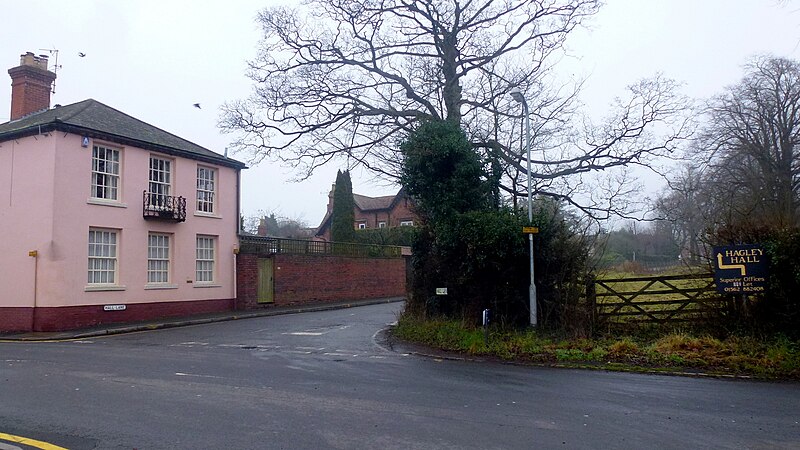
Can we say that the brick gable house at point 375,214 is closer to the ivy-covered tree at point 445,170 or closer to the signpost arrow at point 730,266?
the ivy-covered tree at point 445,170

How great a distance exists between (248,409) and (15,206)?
60.5 feet

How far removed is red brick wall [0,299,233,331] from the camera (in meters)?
21.3

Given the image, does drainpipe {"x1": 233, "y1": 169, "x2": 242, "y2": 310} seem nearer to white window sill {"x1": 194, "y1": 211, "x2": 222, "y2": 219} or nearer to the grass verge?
white window sill {"x1": 194, "y1": 211, "x2": 222, "y2": 219}

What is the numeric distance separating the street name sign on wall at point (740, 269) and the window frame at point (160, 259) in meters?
19.7

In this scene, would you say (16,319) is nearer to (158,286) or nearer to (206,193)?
(158,286)

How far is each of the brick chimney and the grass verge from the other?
21.3m

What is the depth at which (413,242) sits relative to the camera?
763 inches

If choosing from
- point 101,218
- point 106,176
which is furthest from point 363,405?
point 106,176

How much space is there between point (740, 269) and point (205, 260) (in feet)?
67.7

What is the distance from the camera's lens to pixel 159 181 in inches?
1000

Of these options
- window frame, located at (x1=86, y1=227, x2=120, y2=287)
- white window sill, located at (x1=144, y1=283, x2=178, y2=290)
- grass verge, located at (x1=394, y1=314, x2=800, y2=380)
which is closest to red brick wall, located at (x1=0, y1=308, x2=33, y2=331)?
window frame, located at (x1=86, y1=227, x2=120, y2=287)

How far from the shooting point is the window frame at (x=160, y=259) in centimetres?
2483

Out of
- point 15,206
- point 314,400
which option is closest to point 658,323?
point 314,400

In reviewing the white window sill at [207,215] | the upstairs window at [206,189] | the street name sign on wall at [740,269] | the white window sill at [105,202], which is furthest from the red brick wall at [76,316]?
A: the street name sign on wall at [740,269]
